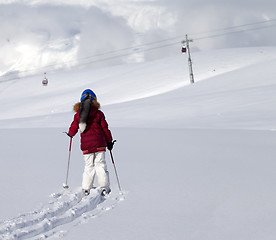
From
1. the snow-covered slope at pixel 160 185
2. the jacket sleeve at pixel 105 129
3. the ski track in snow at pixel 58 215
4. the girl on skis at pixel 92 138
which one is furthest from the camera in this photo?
the jacket sleeve at pixel 105 129

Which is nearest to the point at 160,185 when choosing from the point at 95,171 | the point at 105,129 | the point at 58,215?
the point at 95,171

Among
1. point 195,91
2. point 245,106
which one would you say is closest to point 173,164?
point 245,106

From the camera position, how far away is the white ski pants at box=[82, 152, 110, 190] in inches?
239

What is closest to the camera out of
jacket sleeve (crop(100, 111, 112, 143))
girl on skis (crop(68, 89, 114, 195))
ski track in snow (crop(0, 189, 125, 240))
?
ski track in snow (crop(0, 189, 125, 240))

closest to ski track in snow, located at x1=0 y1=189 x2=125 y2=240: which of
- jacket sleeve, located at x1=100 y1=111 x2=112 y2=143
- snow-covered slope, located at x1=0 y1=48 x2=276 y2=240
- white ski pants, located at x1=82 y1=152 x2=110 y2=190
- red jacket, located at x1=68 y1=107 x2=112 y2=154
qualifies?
snow-covered slope, located at x1=0 y1=48 x2=276 y2=240

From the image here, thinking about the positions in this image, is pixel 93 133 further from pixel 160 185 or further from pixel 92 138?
pixel 160 185

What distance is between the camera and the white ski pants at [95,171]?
6.06 metres

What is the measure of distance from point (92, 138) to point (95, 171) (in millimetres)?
528

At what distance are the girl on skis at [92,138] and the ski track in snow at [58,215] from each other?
0.20m

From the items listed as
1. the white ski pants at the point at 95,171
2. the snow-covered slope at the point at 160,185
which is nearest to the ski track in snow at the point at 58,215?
the snow-covered slope at the point at 160,185

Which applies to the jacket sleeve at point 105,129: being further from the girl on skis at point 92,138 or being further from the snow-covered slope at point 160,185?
the snow-covered slope at point 160,185

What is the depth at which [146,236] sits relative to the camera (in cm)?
395

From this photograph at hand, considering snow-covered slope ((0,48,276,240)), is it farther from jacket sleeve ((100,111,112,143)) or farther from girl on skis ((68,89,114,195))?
jacket sleeve ((100,111,112,143))

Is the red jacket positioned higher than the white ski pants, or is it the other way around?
the red jacket
